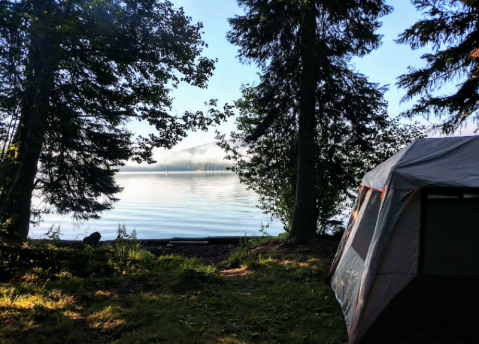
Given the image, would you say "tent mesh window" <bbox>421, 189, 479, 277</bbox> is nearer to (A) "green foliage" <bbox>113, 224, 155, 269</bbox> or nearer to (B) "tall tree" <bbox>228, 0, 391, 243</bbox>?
(B) "tall tree" <bbox>228, 0, 391, 243</bbox>

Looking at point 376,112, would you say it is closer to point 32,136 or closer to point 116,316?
point 116,316

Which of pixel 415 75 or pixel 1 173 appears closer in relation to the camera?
pixel 1 173

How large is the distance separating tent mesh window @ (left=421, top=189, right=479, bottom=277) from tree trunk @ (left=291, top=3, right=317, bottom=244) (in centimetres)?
466

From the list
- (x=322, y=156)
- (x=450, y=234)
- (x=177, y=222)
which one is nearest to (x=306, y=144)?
(x=322, y=156)

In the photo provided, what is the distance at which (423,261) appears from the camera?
334 centimetres

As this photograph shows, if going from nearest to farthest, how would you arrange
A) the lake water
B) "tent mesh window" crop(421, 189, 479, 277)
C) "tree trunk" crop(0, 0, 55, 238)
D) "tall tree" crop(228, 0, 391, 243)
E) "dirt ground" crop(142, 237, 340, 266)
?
"tent mesh window" crop(421, 189, 479, 277) → "tree trunk" crop(0, 0, 55, 238) → "dirt ground" crop(142, 237, 340, 266) → "tall tree" crop(228, 0, 391, 243) → the lake water

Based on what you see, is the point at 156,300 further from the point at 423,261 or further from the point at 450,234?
the point at 450,234

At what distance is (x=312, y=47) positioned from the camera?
26.7 ft

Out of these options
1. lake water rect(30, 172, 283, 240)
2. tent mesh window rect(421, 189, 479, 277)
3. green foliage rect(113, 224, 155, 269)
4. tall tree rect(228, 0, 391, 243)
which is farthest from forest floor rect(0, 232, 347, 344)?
lake water rect(30, 172, 283, 240)

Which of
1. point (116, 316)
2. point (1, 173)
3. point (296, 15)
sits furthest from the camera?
point (296, 15)

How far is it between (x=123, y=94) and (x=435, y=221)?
7314 mm

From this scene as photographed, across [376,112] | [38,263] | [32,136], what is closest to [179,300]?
[38,263]

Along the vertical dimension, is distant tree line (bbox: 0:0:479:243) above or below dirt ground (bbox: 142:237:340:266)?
above

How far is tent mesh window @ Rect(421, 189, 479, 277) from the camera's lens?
11.0ft
